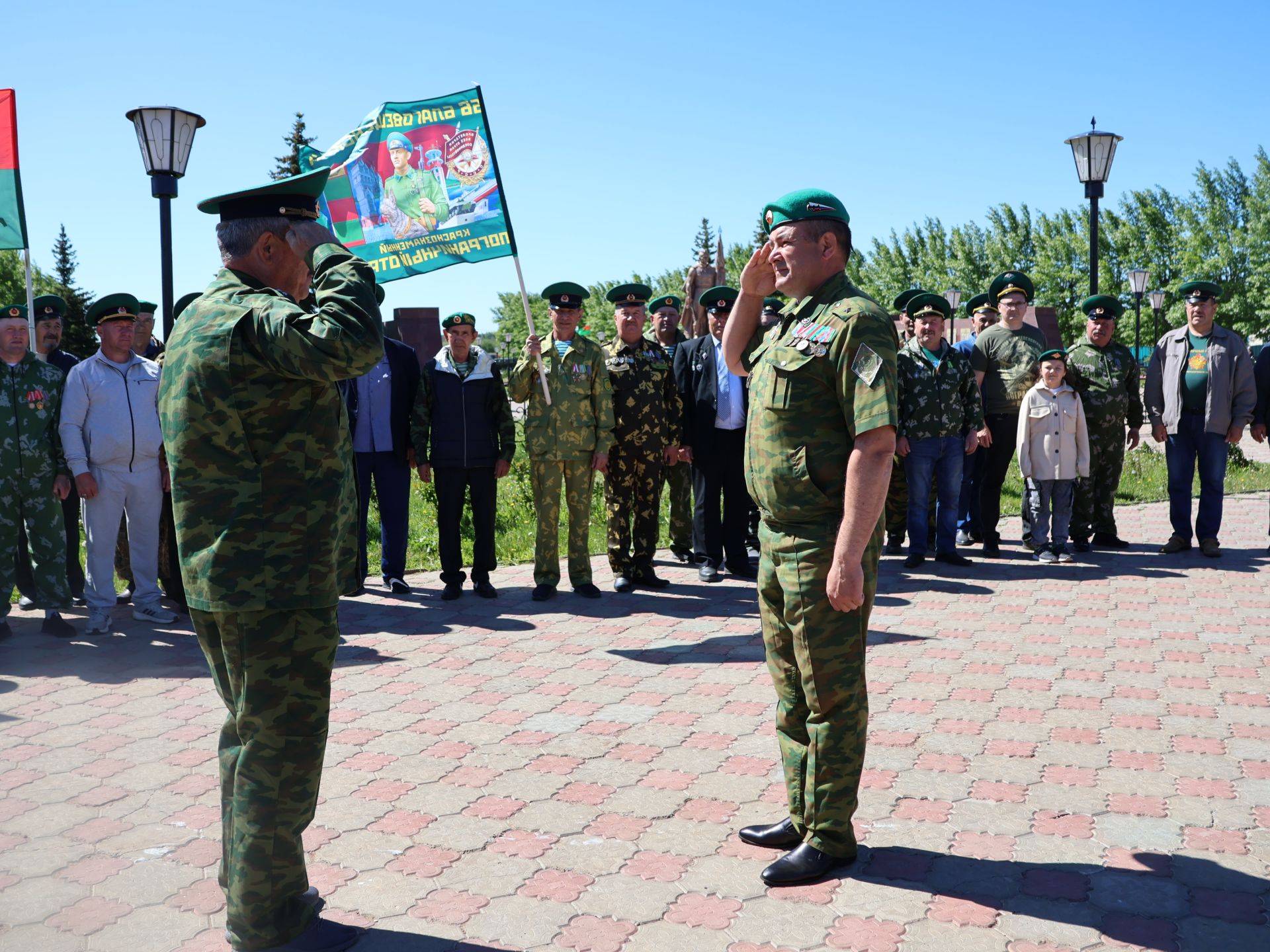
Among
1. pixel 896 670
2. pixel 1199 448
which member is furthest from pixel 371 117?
pixel 1199 448

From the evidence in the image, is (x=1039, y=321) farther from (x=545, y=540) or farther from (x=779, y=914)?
(x=779, y=914)

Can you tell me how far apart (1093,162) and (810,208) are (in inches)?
372

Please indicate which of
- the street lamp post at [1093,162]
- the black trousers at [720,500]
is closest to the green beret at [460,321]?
the black trousers at [720,500]

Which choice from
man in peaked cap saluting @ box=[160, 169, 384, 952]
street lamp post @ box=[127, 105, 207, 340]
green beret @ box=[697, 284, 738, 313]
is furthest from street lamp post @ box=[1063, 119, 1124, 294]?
man in peaked cap saluting @ box=[160, 169, 384, 952]

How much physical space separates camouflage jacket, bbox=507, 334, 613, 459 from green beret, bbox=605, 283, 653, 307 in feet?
1.60

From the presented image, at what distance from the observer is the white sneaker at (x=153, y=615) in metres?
7.44

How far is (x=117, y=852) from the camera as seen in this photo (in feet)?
12.4

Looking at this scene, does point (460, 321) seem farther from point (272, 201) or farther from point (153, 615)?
point (272, 201)

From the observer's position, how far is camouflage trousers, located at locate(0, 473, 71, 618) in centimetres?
707

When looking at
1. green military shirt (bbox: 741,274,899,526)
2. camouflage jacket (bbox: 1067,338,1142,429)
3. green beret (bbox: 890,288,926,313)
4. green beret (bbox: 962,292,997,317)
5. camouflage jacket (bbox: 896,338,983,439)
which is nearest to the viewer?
green military shirt (bbox: 741,274,899,526)

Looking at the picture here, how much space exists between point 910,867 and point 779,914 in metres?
0.56

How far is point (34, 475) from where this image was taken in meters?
7.16

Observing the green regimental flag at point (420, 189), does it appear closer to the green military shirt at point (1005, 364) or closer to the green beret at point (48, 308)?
the green beret at point (48, 308)

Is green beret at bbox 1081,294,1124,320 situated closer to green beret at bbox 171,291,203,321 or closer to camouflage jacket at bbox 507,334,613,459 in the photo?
camouflage jacket at bbox 507,334,613,459
